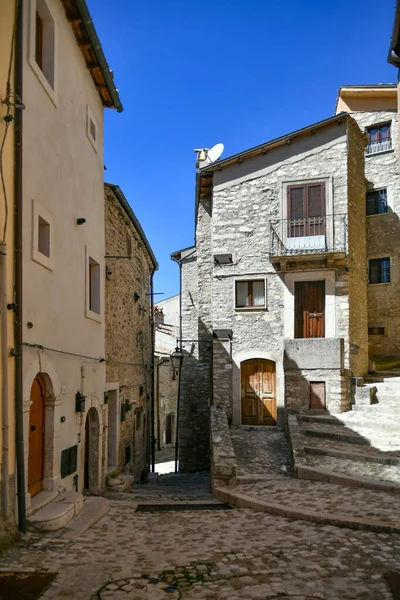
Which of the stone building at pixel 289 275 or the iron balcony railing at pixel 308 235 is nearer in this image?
the stone building at pixel 289 275

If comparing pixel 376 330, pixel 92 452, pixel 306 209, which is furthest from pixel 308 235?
pixel 92 452

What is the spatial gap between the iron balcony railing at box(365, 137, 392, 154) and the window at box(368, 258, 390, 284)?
4572 millimetres

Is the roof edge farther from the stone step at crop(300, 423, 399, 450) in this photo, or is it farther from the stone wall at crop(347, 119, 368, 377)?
the stone step at crop(300, 423, 399, 450)

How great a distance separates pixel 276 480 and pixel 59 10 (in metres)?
9.31

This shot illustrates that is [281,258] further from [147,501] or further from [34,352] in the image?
[34,352]

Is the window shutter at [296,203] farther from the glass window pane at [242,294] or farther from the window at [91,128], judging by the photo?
the window at [91,128]

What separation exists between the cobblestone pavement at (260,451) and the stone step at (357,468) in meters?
0.69

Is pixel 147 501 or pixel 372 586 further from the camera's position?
pixel 147 501

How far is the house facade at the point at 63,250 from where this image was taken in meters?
6.73

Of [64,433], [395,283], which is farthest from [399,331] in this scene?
[64,433]

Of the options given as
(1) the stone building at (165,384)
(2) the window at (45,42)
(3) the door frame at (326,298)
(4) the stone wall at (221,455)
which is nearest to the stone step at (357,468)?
(4) the stone wall at (221,455)

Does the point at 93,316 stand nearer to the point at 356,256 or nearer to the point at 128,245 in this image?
the point at 128,245

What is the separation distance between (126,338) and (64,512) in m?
7.10

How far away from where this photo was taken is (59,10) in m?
8.28
